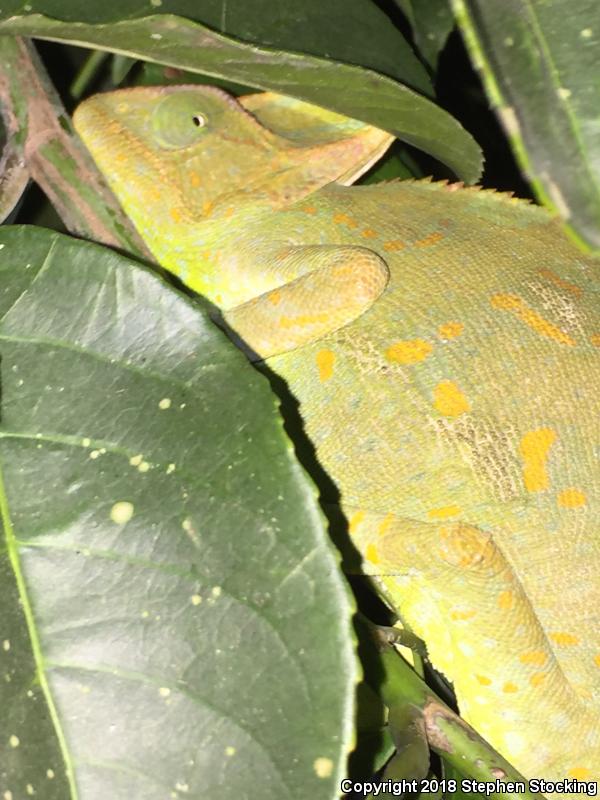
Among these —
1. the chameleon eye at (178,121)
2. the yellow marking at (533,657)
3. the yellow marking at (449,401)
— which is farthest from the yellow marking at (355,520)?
the chameleon eye at (178,121)

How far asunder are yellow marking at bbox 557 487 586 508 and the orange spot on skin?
0.84 ft

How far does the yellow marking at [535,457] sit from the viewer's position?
115 centimetres

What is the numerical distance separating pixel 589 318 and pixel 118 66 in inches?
35.8

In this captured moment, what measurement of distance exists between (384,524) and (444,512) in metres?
0.08

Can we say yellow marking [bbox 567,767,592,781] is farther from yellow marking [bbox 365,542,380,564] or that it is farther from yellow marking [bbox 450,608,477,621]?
yellow marking [bbox 365,542,380,564]

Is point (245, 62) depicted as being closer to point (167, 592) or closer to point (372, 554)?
point (167, 592)

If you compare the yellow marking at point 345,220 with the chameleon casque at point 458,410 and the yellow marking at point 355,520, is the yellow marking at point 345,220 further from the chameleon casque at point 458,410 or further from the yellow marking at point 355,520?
the yellow marking at point 355,520

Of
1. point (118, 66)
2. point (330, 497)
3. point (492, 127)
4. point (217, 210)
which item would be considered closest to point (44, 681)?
point (330, 497)

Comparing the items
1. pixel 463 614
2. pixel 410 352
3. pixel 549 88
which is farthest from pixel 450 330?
pixel 549 88

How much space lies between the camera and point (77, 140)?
1.11m

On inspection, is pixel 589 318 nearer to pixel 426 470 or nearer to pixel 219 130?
pixel 426 470

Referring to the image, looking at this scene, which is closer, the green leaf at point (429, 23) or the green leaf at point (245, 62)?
the green leaf at point (245, 62)

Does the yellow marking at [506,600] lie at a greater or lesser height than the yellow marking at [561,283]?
lesser

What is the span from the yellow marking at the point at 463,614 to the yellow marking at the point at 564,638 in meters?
0.12
